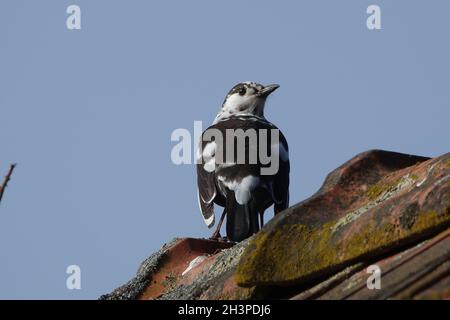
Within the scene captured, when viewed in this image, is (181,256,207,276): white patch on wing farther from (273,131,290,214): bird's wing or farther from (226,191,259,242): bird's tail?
(273,131,290,214): bird's wing

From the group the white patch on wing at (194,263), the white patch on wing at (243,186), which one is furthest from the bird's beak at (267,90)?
the white patch on wing at (194,263)

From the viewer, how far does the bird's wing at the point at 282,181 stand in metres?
9.67

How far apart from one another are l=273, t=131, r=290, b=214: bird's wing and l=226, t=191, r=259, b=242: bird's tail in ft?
1.44

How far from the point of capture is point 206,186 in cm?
988

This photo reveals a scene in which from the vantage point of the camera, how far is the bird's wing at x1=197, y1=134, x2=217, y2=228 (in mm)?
9805

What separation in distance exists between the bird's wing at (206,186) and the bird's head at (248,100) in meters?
1.88

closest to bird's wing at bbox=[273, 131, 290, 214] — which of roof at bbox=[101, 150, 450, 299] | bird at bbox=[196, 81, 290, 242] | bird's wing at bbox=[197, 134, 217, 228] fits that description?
bird at bbox=[196, 81, 290, 242]

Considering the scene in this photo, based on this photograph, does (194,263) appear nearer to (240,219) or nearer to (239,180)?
(240,219)

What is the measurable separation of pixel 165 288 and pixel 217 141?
13.8ft

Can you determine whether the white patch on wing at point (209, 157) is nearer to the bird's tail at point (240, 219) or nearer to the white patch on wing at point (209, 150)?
the white patch on wing at point (209, 150)
